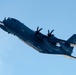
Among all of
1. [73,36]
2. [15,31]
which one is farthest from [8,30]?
[73,36]

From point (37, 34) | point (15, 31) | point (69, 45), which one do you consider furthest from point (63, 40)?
point (15, 31)

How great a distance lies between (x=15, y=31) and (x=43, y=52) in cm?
718

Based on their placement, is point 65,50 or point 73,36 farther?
point 73,36

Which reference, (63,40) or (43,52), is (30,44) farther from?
(63,40)

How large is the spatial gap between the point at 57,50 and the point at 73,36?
913cm

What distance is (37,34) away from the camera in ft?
189

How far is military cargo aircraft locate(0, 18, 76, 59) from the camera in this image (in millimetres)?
54562

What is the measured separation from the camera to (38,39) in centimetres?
5725

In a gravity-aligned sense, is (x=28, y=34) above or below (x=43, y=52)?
above

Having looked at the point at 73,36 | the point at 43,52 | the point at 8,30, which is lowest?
the point at 43,52

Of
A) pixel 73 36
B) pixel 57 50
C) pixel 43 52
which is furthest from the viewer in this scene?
pixel 73 36

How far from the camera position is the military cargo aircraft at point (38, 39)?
54562mm

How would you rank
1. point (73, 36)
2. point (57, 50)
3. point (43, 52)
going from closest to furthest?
point (43, 52) < point (57, 50) < point (73, 36)

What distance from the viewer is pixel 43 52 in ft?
178
